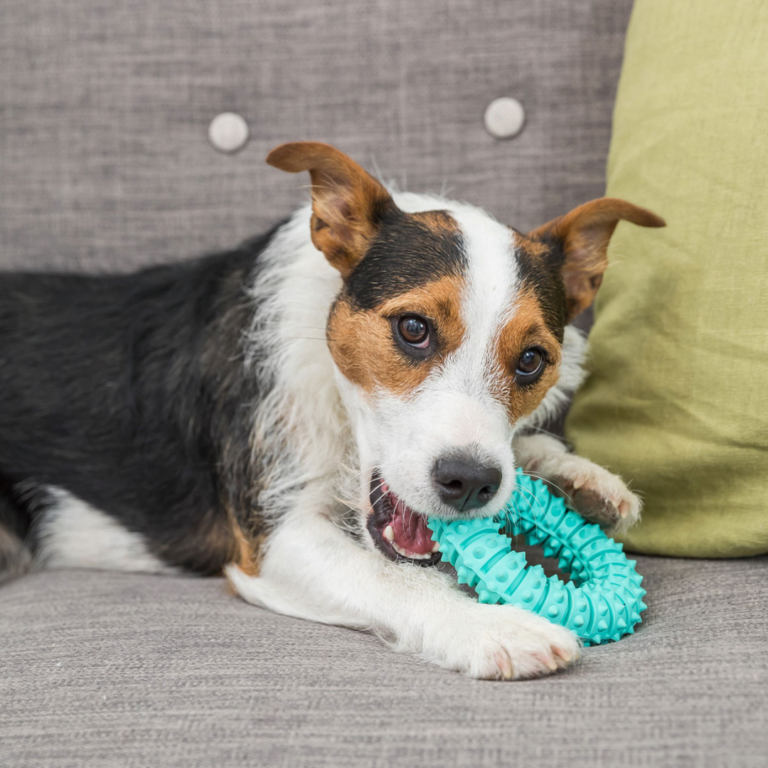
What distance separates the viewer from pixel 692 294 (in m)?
1.68

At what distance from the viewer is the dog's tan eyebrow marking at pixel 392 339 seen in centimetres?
150

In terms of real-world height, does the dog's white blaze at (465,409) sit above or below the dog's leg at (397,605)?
above

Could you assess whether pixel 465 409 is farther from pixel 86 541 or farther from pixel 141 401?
pixel 86 541

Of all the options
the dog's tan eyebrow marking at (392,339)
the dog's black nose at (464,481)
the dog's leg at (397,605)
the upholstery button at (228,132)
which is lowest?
the dog's leg at (397,605)

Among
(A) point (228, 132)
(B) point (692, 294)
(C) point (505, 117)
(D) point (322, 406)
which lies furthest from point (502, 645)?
(A) point (228, 132)

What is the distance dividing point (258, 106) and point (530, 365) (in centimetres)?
128

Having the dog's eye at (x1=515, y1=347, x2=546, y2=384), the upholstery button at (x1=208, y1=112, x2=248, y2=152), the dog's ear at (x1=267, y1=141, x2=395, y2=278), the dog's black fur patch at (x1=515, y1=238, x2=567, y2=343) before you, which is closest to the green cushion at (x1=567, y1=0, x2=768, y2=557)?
the dog's black fur patch at (x1=515, y1=238, x2=567, y2=343)

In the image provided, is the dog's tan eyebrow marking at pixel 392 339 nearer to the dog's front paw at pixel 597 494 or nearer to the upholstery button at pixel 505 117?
the dog's front paw at pixel 597 494

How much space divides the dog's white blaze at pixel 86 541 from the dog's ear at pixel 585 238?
1191mm

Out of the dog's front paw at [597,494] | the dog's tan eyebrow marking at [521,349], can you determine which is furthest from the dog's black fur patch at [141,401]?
the dog's front paw at [597,494]

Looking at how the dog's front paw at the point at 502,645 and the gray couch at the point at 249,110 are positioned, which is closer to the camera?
the dog's front paw at the point at 502,645

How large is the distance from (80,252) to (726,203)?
1.79 m

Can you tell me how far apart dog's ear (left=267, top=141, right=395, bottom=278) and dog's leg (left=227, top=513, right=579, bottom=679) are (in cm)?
57

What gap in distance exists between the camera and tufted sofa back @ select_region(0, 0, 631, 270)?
229 centimetres
